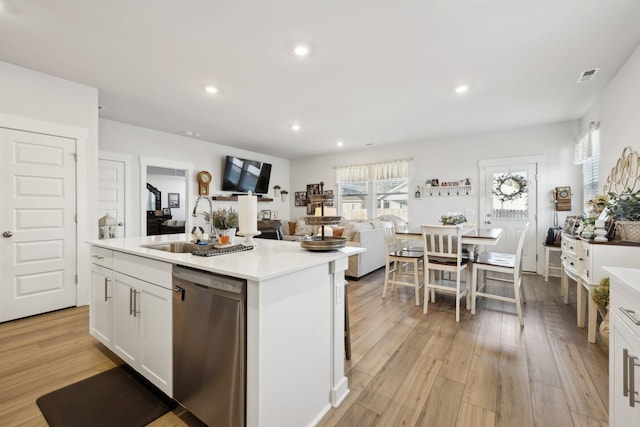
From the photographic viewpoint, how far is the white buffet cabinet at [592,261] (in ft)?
6.95

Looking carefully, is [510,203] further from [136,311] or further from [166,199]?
[166,199]

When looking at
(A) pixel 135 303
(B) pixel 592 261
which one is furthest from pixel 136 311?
(B) pixel 592 261

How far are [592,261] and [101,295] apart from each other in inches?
156

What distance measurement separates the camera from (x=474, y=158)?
537 cm

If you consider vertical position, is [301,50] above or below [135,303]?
above

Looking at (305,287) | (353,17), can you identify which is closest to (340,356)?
(305,287)

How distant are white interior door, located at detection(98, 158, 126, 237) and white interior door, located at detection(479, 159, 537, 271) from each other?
6482mm

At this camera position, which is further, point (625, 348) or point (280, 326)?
point (280, 326)

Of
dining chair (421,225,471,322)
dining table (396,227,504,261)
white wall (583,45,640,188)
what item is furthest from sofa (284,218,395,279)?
white wall (583,45,640,188)

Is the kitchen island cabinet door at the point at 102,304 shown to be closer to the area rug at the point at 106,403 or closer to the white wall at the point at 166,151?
the area rug at the point at 106,403

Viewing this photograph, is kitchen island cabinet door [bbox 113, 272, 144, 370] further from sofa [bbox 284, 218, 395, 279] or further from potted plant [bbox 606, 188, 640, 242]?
potted plant [bbox 606, 188, 640, 242]

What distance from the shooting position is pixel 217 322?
1305 mm

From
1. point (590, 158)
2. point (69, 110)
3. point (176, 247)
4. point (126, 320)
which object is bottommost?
point (126, 320)

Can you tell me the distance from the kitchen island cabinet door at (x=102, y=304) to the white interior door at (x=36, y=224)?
1307 millimetres
